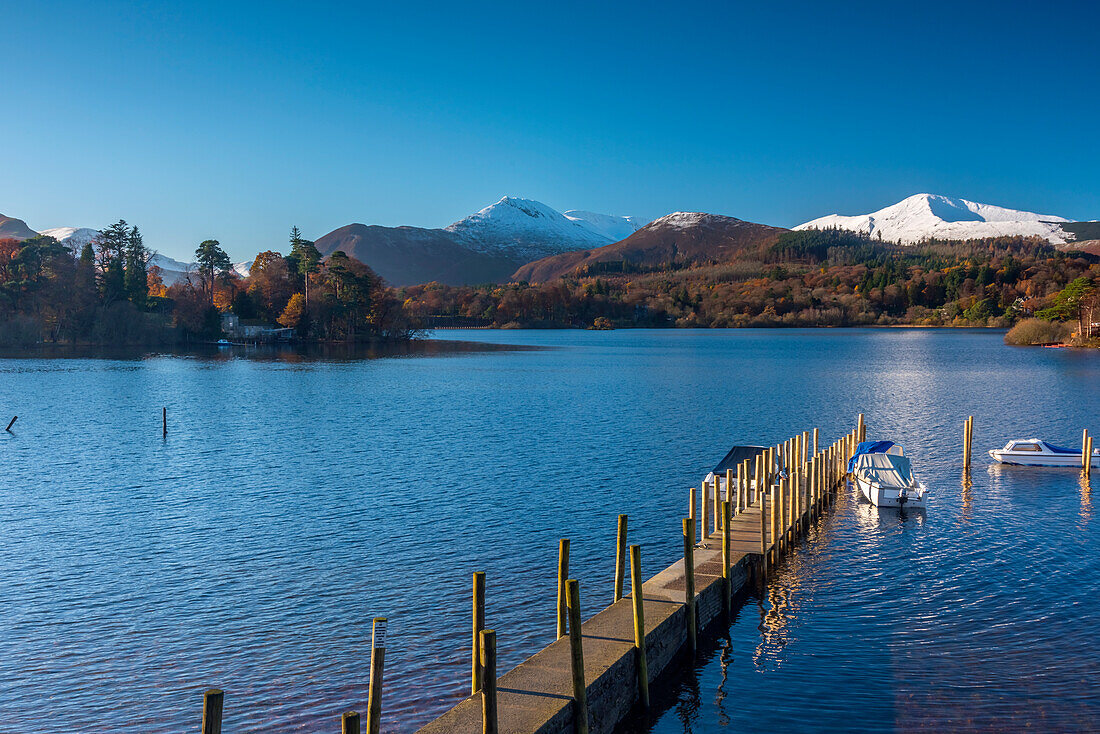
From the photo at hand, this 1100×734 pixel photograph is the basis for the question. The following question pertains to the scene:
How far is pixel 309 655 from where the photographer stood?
14484mm

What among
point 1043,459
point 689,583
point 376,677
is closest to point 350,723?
point 376,677

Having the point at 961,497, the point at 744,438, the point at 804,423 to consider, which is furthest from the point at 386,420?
the point at 961,497

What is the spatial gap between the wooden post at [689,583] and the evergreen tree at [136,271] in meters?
145

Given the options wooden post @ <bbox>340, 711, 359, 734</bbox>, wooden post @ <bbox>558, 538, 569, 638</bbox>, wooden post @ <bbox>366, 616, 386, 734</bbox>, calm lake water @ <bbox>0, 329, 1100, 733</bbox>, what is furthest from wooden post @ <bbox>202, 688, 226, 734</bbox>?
wooden post @ <bbox>558, 538, 569, 638</bbox>

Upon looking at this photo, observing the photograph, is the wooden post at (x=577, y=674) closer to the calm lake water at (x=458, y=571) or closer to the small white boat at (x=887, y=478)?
the calm lake water at (x=458, y=571)

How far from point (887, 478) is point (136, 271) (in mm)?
143941

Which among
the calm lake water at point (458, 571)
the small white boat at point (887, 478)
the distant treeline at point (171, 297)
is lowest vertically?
the calm lake water at point (458, 571)

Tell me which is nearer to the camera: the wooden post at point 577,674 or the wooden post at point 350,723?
the wooden post at point 350,723

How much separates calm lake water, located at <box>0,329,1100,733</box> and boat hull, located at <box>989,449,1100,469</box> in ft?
2.04

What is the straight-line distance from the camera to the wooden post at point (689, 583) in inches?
555

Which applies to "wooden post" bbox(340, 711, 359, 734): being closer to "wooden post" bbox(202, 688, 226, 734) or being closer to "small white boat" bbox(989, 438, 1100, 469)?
"wooden post" bbox(202, 688, 226, 734)

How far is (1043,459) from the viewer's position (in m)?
33.2

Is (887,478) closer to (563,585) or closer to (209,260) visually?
(563,585)

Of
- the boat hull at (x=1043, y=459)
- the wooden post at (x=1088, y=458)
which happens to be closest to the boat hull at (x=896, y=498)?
the boat hull at (x=1043, y=459)
